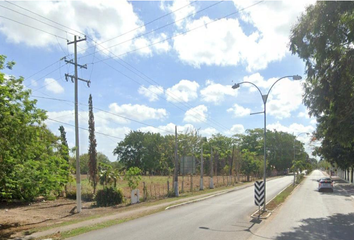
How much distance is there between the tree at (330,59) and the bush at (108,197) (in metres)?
15.3

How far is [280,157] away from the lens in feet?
336

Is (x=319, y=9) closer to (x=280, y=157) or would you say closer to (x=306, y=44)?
(x=306, y=44)

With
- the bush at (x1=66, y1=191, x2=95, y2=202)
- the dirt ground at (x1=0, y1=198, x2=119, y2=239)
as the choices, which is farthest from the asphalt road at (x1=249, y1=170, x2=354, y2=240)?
the bush at (x1=66, y1=191, x2=95, y2=202)

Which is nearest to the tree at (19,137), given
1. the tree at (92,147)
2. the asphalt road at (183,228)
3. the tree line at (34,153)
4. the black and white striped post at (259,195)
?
the tree line at (34,153)

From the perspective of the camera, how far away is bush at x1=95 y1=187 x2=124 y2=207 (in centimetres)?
2348

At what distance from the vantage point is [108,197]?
2367 cm

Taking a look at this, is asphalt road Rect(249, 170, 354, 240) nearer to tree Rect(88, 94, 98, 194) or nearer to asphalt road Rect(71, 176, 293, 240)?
asphalt road Rect(71, 176, 293, 240)

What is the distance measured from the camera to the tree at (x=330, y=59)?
13.0 metres

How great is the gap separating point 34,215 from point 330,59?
19.2 m

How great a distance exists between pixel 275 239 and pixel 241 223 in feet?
11.2

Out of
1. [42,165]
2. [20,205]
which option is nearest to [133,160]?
[20,205]

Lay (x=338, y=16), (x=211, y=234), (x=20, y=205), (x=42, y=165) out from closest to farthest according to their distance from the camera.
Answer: (x=211, y=234) → (x=338, y=16) → (x=42, y=165) → (x=20, y=205)

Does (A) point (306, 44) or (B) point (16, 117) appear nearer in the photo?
(B) point (16, 117)

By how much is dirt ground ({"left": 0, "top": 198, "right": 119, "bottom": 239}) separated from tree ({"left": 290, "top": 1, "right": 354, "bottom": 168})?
14624mm
